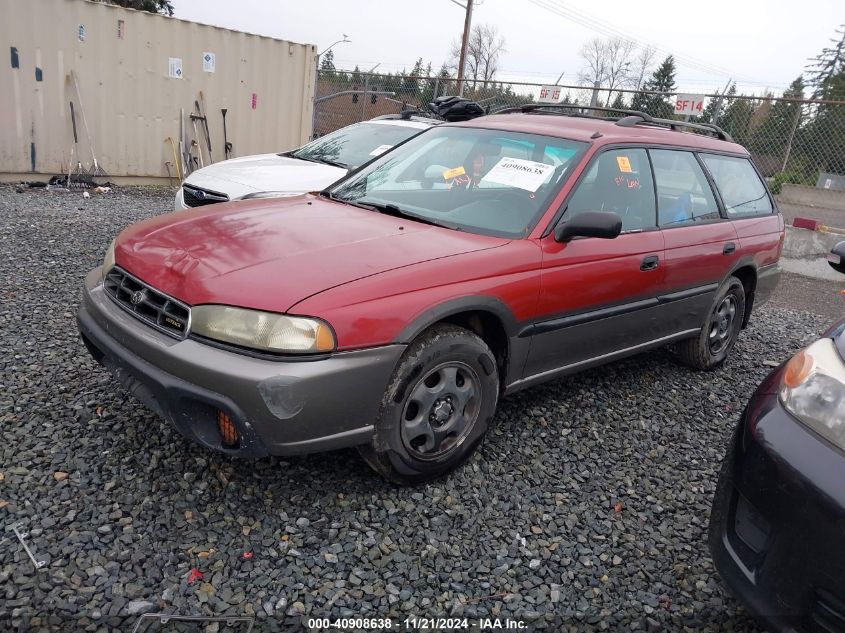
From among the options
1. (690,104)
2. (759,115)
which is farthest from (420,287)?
(759,115)

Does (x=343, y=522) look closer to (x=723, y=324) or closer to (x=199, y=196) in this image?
(x=723, y=324)

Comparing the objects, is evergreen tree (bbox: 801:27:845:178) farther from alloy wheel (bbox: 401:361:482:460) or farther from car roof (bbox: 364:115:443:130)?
alloy wheel (bbox: 401:361:482:460)

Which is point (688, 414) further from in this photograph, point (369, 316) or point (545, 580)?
point (369, 316)

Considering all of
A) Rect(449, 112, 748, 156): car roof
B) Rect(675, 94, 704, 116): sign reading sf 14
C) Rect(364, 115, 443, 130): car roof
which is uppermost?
Rect(675, 94, 704, 116): sign reading sf 14

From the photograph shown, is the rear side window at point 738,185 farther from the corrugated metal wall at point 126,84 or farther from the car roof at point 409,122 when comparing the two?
the corrugated metal wall at point 126,84

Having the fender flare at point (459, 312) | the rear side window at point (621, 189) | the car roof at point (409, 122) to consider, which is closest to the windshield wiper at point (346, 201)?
the fender flare at point (459, 312)

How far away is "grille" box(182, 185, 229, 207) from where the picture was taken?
5871 mm

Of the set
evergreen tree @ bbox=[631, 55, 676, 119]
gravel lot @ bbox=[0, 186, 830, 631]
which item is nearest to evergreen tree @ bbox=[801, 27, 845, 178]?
evergreen tree @ bbox=[631, 55, 676, 119]

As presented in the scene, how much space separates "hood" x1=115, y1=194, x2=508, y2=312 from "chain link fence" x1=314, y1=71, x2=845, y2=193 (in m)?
6.09

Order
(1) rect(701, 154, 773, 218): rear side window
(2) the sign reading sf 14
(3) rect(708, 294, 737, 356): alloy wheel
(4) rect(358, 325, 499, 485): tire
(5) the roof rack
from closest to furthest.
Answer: (4) rect(358, 325, 499, 485): tire
(5) the roof rack
(1) rect(701, 154, 773, 218): rear side window
(3) rect(708, 294, 737, 356): alloy wheel
(2) the sign reading sf 14

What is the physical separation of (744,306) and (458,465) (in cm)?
298

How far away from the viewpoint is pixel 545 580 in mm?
2396

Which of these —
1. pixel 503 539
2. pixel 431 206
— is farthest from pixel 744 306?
pixel 503 539

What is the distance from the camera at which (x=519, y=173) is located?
10.8 feet
